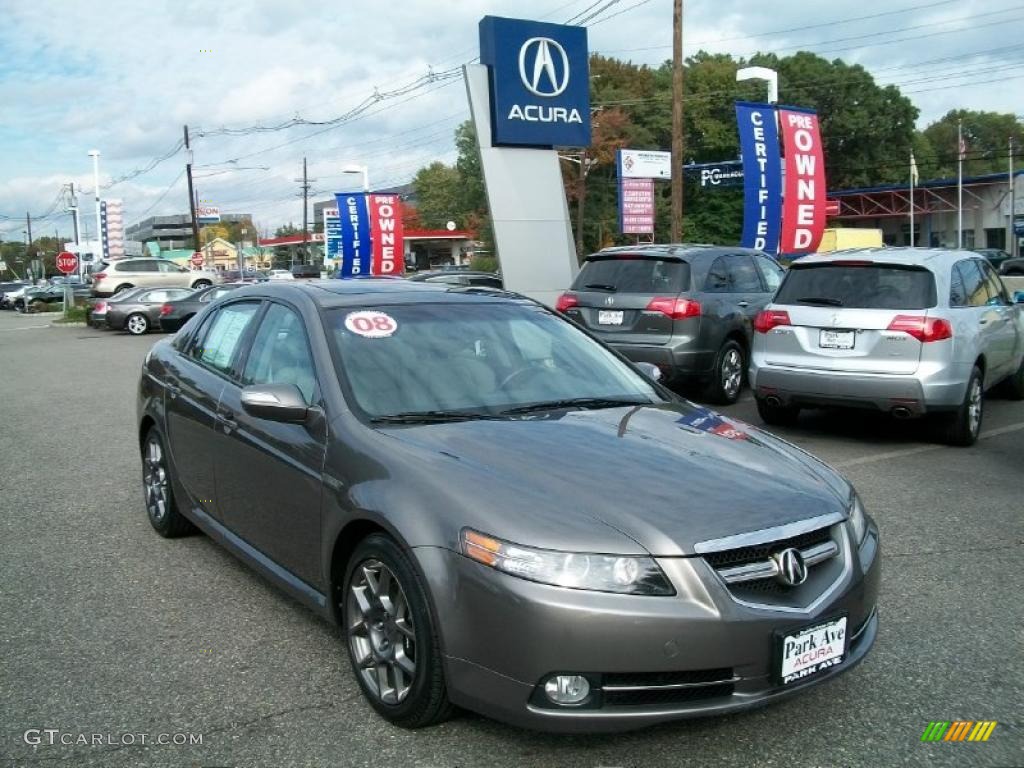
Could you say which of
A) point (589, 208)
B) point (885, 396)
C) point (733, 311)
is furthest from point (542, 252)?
point (589, 208)

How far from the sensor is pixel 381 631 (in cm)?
333

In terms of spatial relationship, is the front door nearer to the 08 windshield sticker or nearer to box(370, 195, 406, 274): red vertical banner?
the 08 windshield sticker

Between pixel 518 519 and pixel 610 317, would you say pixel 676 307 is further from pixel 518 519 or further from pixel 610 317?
pixel 518 519

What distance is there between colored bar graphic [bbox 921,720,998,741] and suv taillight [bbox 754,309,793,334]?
555 cm

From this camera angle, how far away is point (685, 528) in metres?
2.89

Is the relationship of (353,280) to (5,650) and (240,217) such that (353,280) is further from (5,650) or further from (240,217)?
(240,217)

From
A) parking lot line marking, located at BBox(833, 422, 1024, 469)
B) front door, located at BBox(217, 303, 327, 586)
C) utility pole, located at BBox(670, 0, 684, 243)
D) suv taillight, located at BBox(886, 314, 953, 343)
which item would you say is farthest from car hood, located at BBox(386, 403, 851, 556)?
utility pole, located at BBox(670, 0, 684, 243)

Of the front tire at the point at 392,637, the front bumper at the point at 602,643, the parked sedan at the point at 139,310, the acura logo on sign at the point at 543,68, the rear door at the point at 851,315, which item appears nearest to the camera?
the front bumper at the point at 602,643

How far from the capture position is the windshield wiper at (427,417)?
12.1 ft

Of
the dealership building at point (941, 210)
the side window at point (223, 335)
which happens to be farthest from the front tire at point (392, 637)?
the dealership building at point (941, 210)

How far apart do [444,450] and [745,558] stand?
109 centimetres

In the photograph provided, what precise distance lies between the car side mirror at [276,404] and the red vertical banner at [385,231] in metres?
29.5

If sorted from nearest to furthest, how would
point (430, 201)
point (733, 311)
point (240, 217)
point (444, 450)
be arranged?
point (444, 450) < point (733, 311) < point (430, 201) < point (240, 217)

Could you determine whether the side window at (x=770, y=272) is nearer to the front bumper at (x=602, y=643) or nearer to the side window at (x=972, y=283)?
the side window at (x=972, y=283)
